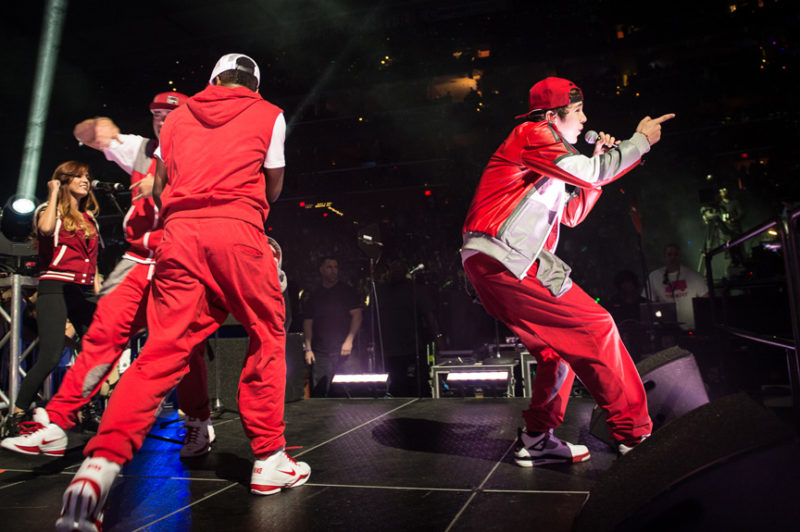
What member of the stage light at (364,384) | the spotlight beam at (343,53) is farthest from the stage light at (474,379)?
the spotlight beam at (343,53)

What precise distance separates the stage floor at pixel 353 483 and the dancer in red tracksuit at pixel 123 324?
155 millimetres

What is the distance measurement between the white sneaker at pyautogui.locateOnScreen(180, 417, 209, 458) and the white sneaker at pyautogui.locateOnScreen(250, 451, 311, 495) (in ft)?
2.41

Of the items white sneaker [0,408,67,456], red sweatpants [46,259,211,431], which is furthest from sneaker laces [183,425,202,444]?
white sneaker [0,408,67,456]

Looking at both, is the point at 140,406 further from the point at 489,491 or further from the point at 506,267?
the point at 506,267

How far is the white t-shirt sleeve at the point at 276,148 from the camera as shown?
6.63 feet

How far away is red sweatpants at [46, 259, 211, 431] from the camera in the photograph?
2.36 m

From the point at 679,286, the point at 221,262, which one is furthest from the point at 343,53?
the point at 221,262

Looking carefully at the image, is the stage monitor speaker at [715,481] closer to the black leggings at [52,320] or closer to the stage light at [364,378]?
the black leggings at [52,320]

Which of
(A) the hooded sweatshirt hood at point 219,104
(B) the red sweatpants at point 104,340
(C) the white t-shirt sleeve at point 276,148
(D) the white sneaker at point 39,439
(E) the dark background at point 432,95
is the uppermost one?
(E) the dark background at point 432,95

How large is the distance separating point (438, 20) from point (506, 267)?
11158mm

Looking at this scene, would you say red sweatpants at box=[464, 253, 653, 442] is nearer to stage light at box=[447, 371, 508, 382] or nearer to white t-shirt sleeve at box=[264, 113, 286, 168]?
white t-shirt sleeve at box=[264, 113, 286, 168]

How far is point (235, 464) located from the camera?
2.42m

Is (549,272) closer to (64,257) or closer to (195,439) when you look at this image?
(195,439)

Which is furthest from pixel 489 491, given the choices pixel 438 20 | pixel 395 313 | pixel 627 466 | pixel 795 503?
pixel 438 20
